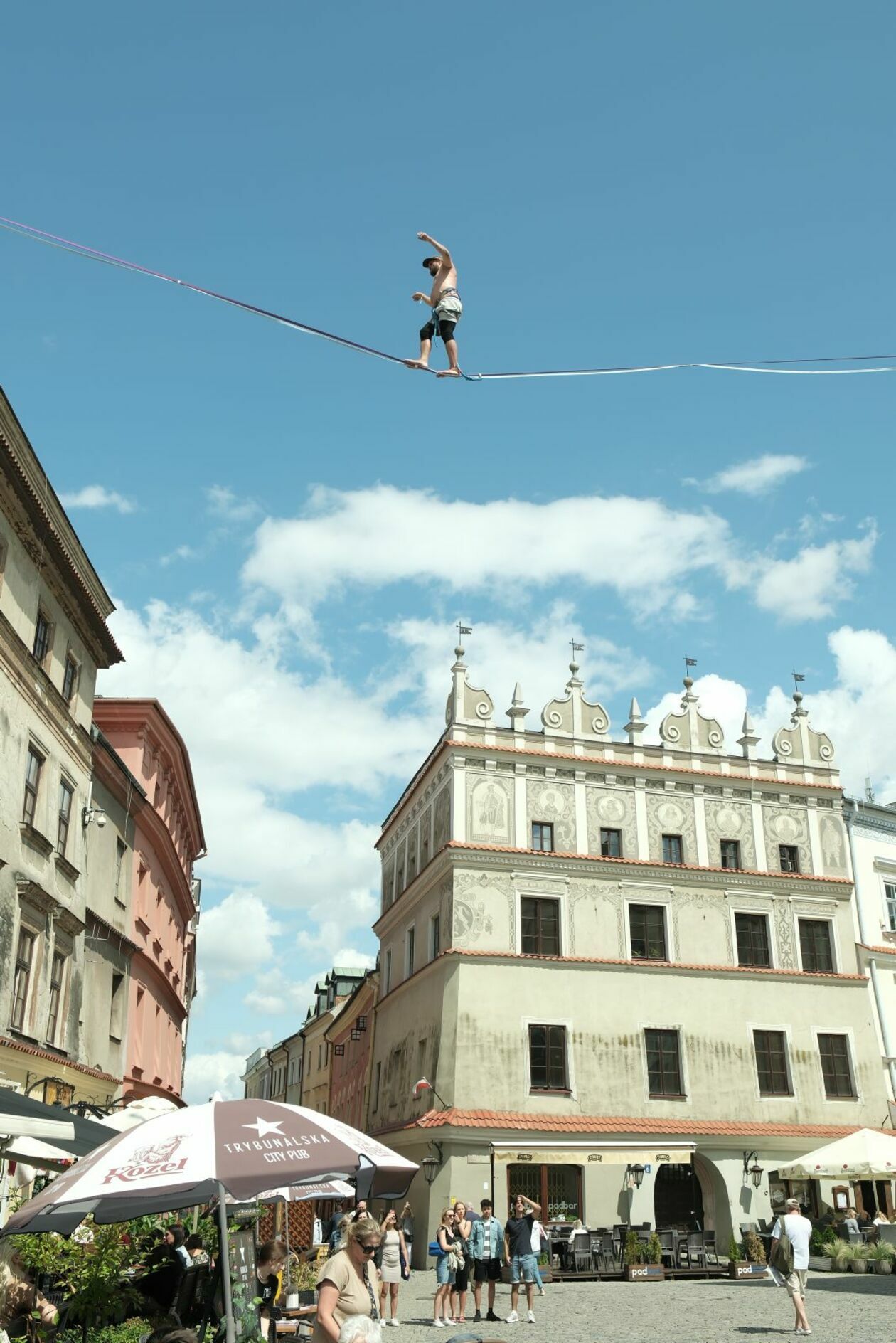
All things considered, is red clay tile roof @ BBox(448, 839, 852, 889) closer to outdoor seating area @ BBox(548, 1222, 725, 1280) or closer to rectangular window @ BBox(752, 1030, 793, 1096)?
rectangular window @ BBox(752, 1030, 793, 1096)

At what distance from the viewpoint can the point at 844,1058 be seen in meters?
34.6

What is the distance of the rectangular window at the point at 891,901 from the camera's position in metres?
37.3

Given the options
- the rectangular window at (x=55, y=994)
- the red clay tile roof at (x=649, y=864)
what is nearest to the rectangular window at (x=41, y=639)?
the rectangular window at (x=55, y=994)

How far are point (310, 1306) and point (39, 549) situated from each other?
13.5 m

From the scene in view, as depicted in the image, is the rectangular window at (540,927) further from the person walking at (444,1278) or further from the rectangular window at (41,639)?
the rectangular window at (41,639)

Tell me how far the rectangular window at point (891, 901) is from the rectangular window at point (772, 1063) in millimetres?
5948

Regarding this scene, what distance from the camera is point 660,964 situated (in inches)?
1330


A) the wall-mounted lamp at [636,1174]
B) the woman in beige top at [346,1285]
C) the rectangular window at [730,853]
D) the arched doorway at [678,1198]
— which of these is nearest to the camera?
the woman in beige top at [346,1285]

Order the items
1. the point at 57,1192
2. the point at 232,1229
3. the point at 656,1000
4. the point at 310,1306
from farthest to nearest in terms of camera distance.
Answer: the point at 656,1000 → the point at 310,1306 → the point at 232,1229 → the point at 57,1192

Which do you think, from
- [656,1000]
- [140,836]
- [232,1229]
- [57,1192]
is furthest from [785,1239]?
[140,836]

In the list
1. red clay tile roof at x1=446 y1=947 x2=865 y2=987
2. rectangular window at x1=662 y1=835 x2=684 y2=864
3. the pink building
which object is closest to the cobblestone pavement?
red clay tile roof at x1=446 y1=947 x2=865 y2=987

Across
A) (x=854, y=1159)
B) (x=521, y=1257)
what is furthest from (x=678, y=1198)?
(x=521, y=1257)

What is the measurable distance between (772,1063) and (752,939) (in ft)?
11.8

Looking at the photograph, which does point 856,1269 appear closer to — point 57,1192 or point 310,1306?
point 310,1306
